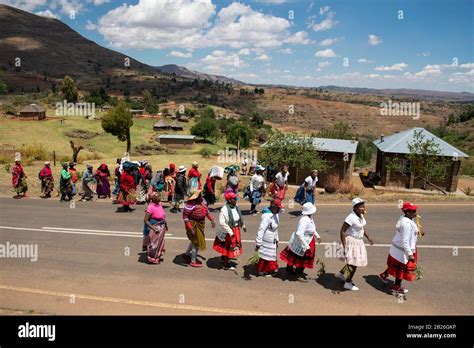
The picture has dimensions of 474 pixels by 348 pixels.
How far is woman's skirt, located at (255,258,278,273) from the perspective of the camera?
313 inches

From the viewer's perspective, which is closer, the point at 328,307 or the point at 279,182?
the point at 328,307

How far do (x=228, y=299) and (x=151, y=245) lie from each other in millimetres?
2391

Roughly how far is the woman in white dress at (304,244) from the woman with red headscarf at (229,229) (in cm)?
102

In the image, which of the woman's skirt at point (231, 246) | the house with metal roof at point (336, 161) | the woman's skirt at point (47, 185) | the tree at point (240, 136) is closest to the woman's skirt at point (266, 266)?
the woman's skirt at point (231, 246)

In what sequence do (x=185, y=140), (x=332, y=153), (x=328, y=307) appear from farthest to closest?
1. (x=185, y=140)
2. (x=332, y=153)
3. (x=328, y=307)

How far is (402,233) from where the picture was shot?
705 centimetres

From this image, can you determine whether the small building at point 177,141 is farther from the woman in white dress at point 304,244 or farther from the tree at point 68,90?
the woman in white dress at point 304,244

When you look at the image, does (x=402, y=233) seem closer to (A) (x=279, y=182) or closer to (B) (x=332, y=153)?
(A) (x=279, y=182)

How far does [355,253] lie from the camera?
724cm

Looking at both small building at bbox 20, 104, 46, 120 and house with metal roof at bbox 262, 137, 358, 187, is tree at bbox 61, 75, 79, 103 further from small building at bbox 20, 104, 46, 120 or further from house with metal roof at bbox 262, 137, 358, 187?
house with metal roof at bbox 262, 137, 358, 187

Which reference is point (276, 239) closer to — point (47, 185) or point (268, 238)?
point (268, 238)

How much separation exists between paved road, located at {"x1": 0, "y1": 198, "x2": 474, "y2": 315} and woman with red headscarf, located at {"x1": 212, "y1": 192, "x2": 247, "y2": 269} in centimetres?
52

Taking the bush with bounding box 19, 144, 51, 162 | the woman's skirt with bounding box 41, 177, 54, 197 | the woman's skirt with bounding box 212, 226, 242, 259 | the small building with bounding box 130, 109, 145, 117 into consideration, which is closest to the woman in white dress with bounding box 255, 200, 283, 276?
the woman's skirt with bounding box 212, 226, 242, 259
